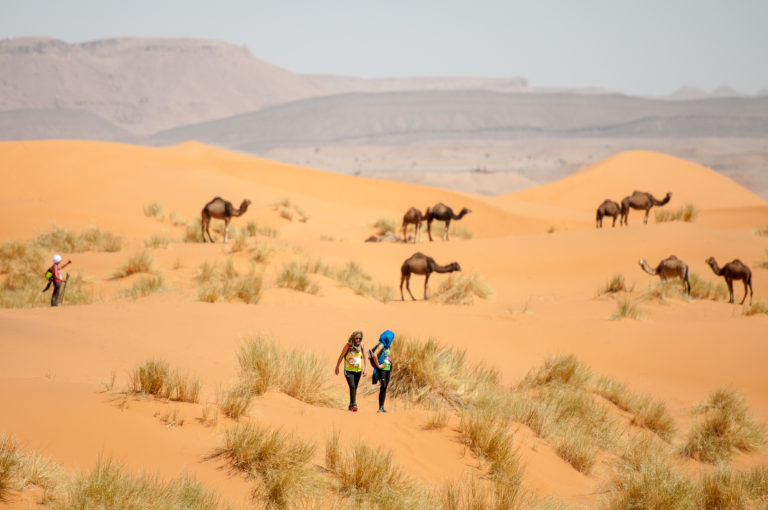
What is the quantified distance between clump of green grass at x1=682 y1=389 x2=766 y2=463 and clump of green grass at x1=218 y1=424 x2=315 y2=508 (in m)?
5.64

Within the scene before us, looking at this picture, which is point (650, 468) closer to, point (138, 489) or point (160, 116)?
point (138, 489)

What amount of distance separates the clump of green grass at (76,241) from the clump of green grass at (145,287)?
20.0 feet

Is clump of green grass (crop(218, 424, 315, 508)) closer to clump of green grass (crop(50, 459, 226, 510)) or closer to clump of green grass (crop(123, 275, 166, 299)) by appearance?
clump of green grass (crop(50, 459, 226, 510))

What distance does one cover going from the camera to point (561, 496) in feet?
23.5

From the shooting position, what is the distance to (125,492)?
16.1 ft

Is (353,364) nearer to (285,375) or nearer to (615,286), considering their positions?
(285,375)

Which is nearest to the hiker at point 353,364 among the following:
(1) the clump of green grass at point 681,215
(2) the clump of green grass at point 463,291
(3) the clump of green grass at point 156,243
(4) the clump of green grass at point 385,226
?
(2) the clump of green grass at point 463,291

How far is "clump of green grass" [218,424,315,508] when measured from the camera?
5.78 m

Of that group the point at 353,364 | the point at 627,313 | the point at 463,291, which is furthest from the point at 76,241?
the point at 353,364

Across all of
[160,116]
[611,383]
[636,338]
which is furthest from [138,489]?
[160,116]

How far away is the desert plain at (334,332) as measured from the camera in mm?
6441

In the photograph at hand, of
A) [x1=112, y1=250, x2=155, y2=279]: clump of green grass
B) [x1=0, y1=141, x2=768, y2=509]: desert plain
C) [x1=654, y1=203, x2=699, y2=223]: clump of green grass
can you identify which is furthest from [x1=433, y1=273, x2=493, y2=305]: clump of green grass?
[x1=654, y1=203, x2=699, y2=223]: clump of green grass

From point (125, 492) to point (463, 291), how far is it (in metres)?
14.2

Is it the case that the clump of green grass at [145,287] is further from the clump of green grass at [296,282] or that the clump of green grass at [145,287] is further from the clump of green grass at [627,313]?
the clump of green grass at [627,313]
